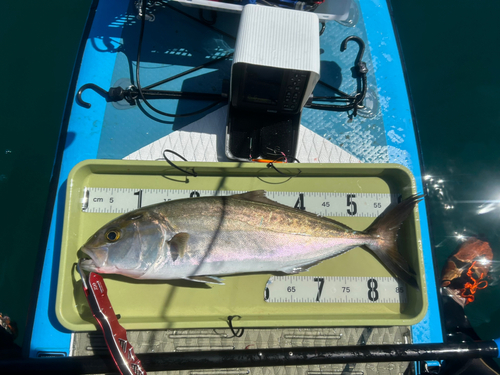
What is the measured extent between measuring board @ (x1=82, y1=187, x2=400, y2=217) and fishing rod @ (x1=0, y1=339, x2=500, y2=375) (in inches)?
36.8

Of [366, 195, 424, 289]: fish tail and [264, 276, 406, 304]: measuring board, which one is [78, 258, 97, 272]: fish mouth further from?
[366, 195, 424, 289]: fish tail

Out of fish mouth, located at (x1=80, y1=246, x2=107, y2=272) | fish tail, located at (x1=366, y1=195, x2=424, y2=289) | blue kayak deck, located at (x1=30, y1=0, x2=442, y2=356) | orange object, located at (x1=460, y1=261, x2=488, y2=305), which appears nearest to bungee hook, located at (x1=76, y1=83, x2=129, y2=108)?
blue kayak deck, located at (x1=30, y1=0, x2=442, y2=356)

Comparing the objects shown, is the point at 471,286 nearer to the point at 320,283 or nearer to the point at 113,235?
the point at 320,283

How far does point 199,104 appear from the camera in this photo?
2.71 meters

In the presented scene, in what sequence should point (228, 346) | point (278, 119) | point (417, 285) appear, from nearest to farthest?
point (417, 285) → point (228, 346) → point (278, 119)

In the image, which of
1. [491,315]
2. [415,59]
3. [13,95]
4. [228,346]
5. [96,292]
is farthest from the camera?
[415,59]

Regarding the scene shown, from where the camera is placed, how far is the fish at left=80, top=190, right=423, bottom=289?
1.93 m

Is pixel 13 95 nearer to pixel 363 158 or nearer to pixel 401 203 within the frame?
pixel 363 158

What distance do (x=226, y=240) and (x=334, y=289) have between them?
2.96 ft

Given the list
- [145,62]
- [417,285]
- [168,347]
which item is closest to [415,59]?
[417,285]

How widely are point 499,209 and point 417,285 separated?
192 cm

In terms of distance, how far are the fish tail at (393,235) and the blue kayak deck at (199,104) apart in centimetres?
55

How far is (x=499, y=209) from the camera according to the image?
3.15 m

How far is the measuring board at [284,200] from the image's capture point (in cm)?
221
